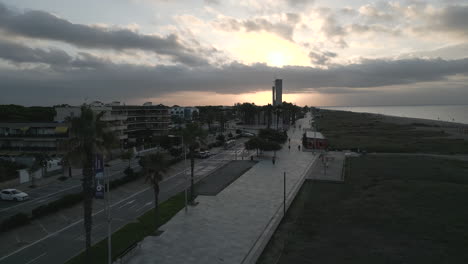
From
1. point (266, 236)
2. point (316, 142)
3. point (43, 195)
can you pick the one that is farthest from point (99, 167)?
point (316, 142)

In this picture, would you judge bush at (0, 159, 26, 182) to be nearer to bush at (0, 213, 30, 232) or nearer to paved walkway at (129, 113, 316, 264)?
bush at (0, 213, 30, 232)

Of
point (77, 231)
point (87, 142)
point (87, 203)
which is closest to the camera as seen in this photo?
point (87, 142)

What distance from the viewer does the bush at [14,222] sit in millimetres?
25691

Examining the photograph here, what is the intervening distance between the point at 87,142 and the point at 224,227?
13.3 metres

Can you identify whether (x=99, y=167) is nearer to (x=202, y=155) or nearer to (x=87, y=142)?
(x=87, y=142)

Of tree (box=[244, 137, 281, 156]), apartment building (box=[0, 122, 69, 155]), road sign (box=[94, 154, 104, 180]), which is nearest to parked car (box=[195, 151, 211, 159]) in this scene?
tree (box=[244, 137, 281, 156])

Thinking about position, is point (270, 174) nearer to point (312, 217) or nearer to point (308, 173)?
point (308, 173)

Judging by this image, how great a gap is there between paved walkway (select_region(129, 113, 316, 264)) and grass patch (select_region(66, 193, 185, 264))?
3.38 ft

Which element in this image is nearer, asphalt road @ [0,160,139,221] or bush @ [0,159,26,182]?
asphalt road @ [0,160,139,221]

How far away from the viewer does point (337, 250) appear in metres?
21.8

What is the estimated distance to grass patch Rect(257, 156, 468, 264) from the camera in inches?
829

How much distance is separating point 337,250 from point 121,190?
27708 mm

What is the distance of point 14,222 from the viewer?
86.5ft

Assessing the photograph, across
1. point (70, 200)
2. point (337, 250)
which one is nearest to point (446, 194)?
point (337, 250)
